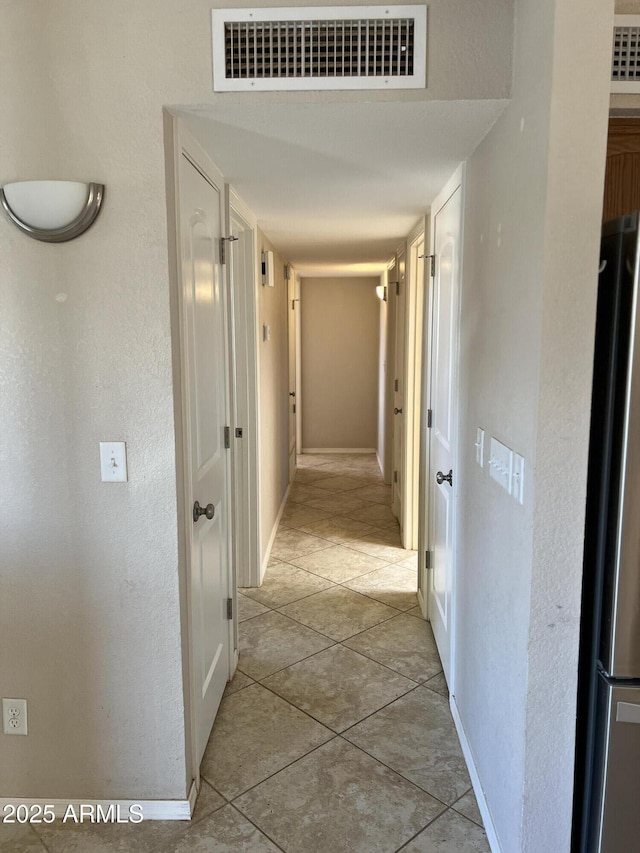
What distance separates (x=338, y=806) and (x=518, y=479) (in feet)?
4.17

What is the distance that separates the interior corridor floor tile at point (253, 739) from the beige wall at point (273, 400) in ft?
4.62

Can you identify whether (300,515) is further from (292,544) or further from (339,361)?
(339,361)

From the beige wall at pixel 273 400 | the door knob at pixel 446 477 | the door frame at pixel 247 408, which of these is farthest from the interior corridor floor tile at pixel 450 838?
the beige wall at pixel 273 400

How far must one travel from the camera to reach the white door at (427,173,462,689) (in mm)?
2520

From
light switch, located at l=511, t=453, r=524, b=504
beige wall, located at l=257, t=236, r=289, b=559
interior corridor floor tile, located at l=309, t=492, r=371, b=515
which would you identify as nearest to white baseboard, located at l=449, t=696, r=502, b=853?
light switch, located at l=511, t=453, r=524, b=504

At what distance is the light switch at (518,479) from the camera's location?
1551 mm

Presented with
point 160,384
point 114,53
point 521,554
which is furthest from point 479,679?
point 114,53

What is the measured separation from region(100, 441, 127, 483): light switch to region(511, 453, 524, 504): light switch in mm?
1107

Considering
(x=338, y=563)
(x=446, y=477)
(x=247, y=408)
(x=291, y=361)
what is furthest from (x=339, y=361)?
(x=446, y=477)

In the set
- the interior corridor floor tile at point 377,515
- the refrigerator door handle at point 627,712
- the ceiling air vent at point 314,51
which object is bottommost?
the interior corridor floor tile at point 377,515

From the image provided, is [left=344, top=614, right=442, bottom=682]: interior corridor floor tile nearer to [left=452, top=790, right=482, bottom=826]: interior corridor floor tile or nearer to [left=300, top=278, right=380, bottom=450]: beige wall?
[left=452, top=790, right=482, bottom=826]: interior corridor floor tile

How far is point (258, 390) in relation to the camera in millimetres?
3660

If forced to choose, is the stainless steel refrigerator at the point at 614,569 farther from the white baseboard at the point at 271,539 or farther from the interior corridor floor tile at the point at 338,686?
the white baseboard at the point at 271,539

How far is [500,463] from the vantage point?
1.75 metres
